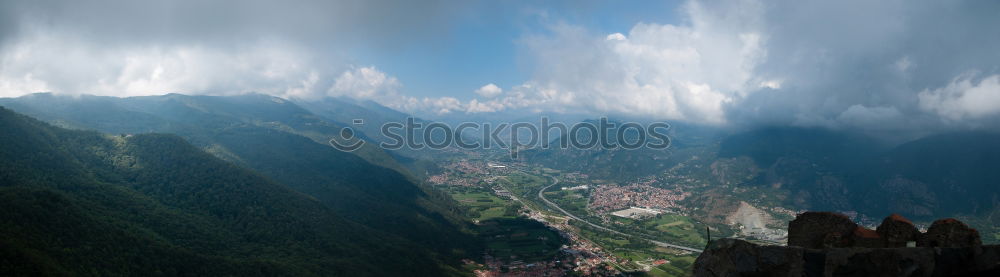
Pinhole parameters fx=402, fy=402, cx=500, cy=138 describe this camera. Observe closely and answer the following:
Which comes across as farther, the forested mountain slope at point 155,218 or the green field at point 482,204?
the green field at point 482,204

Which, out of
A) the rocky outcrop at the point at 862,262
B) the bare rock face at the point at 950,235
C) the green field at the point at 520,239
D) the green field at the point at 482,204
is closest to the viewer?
the rocky outcrop at the point at 862,262

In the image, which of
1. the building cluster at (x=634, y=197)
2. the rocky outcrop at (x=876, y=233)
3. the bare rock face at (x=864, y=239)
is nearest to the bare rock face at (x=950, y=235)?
the rocky outcrop at (x=876, y=233)

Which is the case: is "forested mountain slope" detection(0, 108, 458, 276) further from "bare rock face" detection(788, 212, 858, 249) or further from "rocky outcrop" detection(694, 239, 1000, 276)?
"bare rock face" detection(788, 212, 858, 249)

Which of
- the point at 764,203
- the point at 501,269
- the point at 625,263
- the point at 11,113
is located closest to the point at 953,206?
the point at 764,203

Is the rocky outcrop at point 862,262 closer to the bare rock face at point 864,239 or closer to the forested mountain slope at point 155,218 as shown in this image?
the bare rock face at point 864,239

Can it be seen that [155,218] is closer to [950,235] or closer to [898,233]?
[898,233]

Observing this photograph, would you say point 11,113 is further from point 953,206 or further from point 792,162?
point 792,162
